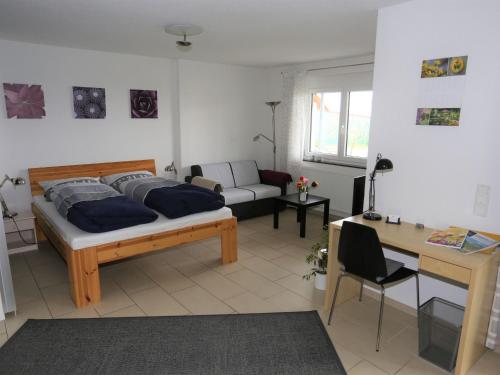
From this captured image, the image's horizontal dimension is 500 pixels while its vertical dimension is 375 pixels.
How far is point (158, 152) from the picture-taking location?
17.7ft

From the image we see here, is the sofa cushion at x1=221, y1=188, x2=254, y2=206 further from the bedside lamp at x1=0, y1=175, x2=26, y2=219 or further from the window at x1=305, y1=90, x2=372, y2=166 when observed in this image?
the bedside lamp at x1=0, y1=175, x2=26, y2=219

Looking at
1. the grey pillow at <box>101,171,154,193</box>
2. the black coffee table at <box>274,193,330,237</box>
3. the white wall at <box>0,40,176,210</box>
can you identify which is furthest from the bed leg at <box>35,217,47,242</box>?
the black coffee table at <box>274,193,330,237</box>

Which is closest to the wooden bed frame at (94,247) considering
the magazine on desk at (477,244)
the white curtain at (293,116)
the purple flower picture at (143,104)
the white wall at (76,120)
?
the white wall at (76,120)

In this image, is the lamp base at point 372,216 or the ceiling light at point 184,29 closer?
the lamp base at point 372,216

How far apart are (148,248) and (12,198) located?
217 centimetres

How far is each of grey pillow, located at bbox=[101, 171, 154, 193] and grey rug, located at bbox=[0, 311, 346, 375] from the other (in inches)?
77.0

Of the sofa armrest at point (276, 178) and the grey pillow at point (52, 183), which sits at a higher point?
the grey pillow at point (52, 183)

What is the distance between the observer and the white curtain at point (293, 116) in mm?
5676

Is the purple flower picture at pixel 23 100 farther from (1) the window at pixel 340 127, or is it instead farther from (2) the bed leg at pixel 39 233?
(1) the window at pixel 340 127

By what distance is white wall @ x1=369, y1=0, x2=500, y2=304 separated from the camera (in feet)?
7.64

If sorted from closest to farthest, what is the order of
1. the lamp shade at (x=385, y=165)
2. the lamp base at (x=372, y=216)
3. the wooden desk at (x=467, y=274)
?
1. the wooden desk at (x=467, y=274)
2. the lamp shade at (x=385, y=165)
3. the lamp base at (x=372, y=216)

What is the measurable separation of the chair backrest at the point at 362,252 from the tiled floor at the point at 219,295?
0.52m

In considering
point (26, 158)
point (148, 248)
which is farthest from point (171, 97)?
point (148, 248)

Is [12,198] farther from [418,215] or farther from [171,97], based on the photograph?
[418,215]
